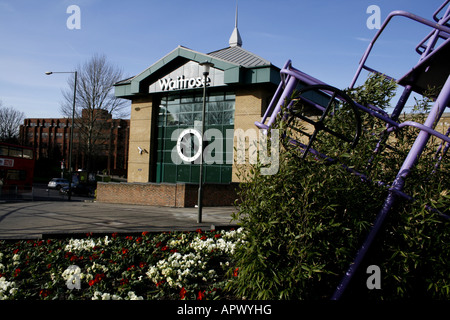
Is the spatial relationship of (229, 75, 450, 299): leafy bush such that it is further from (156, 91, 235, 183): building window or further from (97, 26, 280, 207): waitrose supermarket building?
(156, 91, 235, 183): building window

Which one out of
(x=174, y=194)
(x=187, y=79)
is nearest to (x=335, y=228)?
(x=174, y=194)

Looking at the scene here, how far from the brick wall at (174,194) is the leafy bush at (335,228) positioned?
15115mm

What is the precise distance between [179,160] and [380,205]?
2320cm

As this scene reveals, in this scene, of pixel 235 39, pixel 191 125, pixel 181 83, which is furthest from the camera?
pixel 235 39

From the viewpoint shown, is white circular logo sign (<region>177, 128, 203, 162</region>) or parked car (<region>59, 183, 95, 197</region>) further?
parked car (<region>59, 183, 95, 197</region>)

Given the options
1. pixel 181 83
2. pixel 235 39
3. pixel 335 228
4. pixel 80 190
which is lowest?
pixel 80 190

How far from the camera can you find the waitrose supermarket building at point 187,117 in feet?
70.0

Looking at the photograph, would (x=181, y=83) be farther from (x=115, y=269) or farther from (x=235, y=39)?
(x=115, y=269)

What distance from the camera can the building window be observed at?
2400cm

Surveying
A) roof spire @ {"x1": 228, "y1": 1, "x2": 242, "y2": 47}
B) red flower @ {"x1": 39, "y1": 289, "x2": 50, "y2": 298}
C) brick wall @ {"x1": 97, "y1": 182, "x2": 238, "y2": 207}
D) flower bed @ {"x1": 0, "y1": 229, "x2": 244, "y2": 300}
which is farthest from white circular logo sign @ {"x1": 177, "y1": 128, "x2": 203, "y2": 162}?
red flower @ {"x1": 39, "y1": 289, "x2": 50, "y2": 298}

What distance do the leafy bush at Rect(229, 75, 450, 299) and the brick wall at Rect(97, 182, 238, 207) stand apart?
49.6 ft

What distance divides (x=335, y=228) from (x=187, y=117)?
915 inches

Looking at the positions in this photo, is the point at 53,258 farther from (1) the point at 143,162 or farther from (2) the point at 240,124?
(1) the point at 143,162

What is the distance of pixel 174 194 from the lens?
67.4ft
